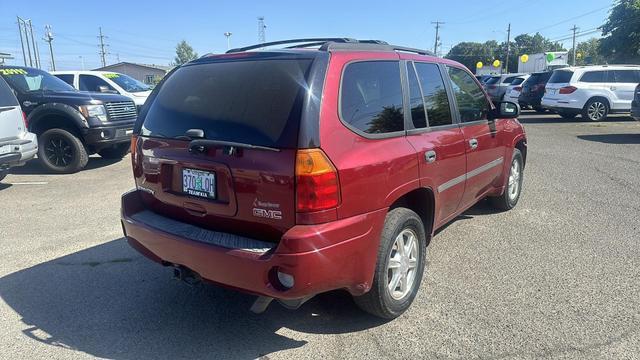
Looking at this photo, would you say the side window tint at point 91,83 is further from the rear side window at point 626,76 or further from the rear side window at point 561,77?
the rear side window at point 626,76

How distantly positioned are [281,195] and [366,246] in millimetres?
630

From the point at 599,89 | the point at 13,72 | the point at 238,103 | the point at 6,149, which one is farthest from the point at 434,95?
the point at 599,89

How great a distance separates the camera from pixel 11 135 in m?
6.91

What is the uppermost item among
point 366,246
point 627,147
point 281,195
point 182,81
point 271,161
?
point 182,81

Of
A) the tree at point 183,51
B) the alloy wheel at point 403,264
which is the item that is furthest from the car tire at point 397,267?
the tree at point 183,51

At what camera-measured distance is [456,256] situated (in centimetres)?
430

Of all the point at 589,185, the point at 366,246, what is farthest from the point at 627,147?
the point at 366,246

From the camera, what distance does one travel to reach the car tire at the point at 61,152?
840 cm

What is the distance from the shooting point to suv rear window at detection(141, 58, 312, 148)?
8.72ft

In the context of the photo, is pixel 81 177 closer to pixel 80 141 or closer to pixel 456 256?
pixel 80 141

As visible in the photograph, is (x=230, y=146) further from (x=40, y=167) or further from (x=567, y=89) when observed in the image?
(x=567, y=89)

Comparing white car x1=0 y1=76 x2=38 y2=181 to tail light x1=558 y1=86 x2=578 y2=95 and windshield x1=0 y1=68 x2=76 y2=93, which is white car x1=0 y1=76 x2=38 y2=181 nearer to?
windshield x1=0 y1=68 x2=76 y2=93

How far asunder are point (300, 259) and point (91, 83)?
12013 mm

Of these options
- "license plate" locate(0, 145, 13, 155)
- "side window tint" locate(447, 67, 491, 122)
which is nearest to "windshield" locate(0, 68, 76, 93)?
"license plate" locate(0, 145, 13, 155)
